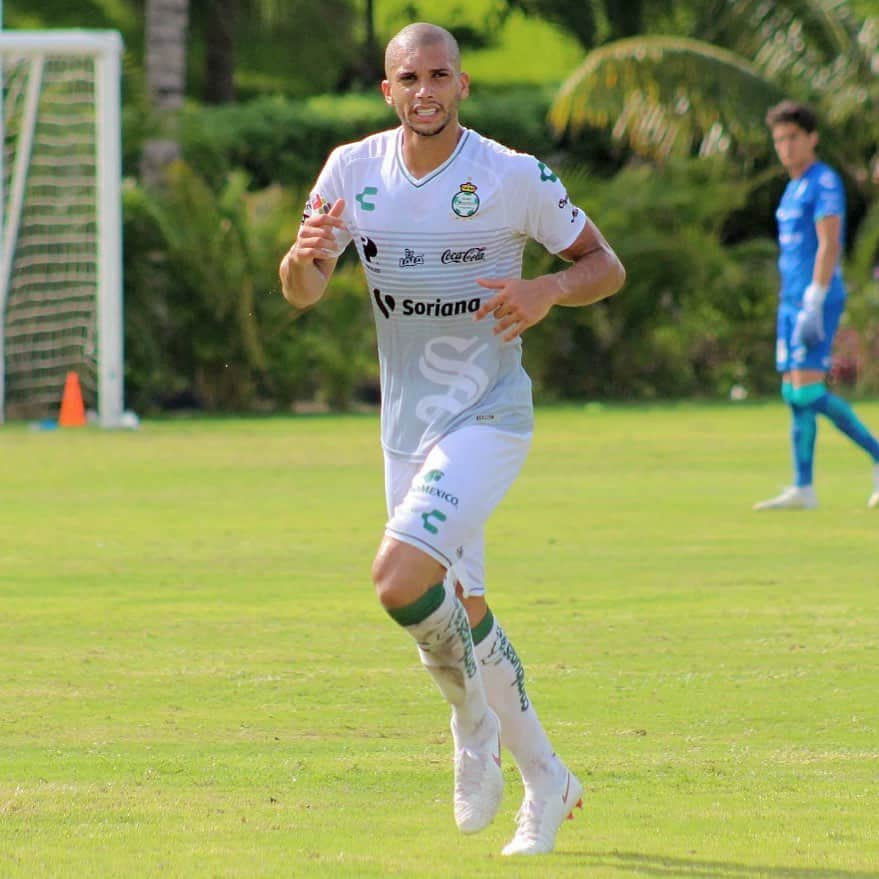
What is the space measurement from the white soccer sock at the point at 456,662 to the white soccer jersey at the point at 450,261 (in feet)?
1.94

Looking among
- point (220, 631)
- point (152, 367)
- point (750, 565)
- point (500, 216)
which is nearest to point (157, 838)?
point (500, 216)

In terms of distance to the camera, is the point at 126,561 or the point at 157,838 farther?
the point at 126,561

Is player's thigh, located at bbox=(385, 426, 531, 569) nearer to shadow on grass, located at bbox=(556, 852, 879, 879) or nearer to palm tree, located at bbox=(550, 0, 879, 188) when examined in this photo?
shadow on grass, located at bbox=(556, 852, 879, 879)

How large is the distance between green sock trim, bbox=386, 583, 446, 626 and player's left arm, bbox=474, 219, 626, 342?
0.75 meters

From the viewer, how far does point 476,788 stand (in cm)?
570

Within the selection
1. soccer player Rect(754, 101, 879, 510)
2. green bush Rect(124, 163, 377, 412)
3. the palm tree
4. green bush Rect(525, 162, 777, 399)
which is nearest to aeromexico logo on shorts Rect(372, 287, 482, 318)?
soccer player Rect(754, 101, 879, 510)

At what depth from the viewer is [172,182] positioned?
25.5m

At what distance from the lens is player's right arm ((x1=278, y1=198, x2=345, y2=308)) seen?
6.02m

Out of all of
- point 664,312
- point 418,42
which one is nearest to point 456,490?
point 418,42

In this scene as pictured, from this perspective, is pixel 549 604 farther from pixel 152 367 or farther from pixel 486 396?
pixel 152 367

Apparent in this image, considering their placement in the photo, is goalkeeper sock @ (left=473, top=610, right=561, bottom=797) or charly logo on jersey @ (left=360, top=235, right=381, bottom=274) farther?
charly logo on jersey @ (left=360, top=235, right=381, bottom=274)

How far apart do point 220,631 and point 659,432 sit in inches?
505

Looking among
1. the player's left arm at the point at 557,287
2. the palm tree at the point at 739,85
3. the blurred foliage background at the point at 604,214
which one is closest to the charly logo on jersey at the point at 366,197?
the player's left arm at the point at 557,287

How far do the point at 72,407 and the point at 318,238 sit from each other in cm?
1749
